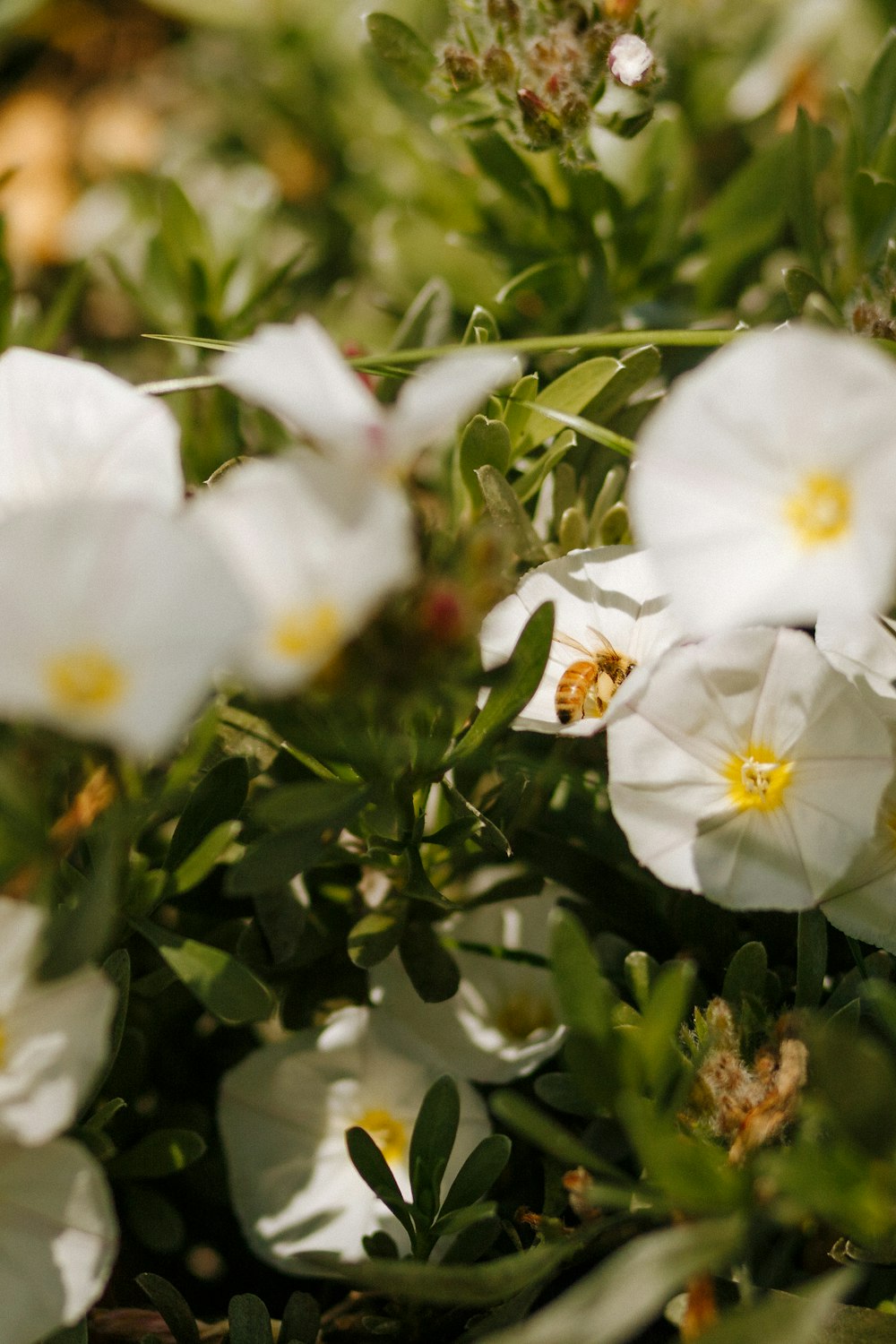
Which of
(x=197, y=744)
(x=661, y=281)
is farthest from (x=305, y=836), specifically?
(x=661, y=281)

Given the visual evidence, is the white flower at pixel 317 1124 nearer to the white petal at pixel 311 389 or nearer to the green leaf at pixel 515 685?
the green leaf at pixel 515 685

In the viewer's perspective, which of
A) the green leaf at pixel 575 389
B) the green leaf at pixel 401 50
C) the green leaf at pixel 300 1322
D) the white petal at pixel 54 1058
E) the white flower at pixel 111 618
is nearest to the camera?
the white flower at pixel 111 618

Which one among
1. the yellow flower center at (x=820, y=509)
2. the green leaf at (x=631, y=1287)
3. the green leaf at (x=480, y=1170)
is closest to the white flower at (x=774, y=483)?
the yellow flower center at (x=820, y=509)

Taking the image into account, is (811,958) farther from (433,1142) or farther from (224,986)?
(224,986)

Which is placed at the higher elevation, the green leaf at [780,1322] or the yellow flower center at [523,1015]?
the green leaf at [780,1322]

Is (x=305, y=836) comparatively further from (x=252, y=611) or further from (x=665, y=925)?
(x=665, y=925)

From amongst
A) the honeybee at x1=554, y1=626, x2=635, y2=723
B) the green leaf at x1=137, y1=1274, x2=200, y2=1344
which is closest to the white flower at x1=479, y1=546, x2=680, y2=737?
the honeybee at x1=554, y1=626, x2=635, y2=723
